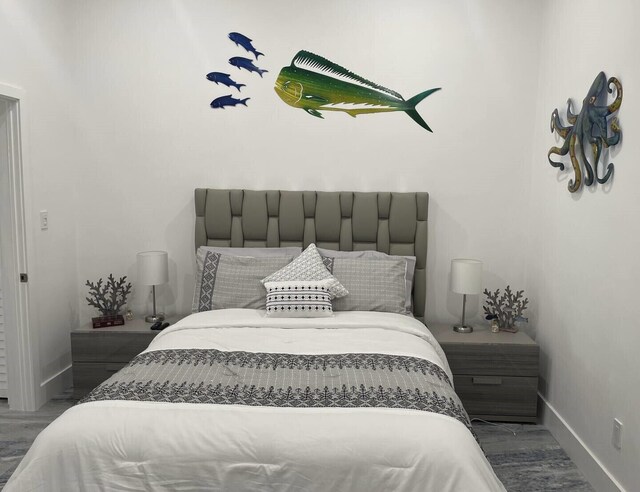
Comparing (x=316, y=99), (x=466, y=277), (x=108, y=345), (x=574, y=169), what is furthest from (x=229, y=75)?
(x=574, y=169)

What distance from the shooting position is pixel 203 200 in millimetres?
4008

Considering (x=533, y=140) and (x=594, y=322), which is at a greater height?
(x=533, y=140)

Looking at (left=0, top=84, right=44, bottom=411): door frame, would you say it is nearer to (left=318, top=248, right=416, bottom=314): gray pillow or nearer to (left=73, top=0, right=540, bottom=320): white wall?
(left=73, top=0, right=540, bottom=320): white wall

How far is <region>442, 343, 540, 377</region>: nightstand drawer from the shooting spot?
3.54 metres

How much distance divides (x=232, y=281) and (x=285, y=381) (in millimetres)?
1415

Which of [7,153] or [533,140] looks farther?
[533,140]

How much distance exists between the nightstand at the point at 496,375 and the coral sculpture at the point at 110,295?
7.01 feet

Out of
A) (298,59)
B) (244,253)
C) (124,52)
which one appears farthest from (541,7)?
(124,52)

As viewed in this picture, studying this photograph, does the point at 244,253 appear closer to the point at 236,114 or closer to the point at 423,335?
the point at 236,114

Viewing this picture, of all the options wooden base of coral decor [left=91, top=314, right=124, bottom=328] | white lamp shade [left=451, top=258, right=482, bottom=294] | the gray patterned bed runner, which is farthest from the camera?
wooden base of coral decor [left=91, top=314, right=124, bottom=328]

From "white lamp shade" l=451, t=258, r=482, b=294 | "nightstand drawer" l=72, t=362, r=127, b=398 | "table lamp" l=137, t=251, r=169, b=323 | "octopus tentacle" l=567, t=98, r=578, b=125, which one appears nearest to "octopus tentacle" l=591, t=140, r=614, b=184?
"octopus tentacle" l=567, t=98, r=578, b=125

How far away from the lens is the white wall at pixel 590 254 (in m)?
2.55

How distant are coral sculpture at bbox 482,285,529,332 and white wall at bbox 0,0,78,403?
2880 millimetres

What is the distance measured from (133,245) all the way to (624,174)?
313 cm
